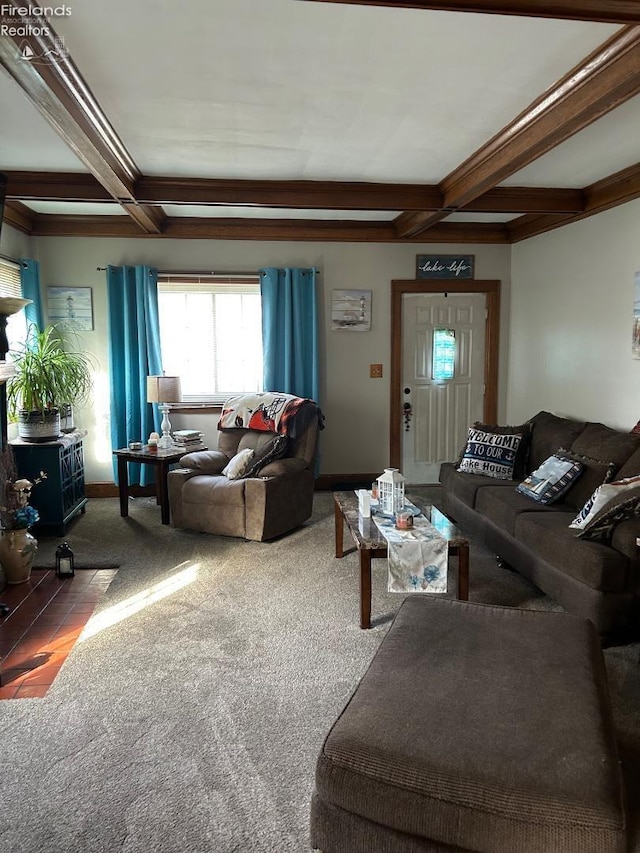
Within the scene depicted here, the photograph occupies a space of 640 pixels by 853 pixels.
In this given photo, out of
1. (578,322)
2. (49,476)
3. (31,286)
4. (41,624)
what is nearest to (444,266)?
(578,322)

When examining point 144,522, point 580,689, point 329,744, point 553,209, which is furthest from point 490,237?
point 329,744

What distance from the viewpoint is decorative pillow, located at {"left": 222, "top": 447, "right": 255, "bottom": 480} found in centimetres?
462

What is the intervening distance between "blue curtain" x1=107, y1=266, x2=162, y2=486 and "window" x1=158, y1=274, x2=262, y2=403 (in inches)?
7.5

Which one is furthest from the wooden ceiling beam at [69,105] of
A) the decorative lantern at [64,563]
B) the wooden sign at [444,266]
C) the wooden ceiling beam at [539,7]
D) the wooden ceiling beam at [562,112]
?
the wooden sign at [444,266]

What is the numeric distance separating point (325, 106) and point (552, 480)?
2556mm

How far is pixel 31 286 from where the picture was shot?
5.18 m

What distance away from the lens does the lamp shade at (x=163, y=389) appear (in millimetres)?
5113

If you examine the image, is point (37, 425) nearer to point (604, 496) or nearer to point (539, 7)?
point (604, 496)

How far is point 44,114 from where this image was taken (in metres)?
2.63

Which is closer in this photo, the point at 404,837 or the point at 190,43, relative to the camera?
the point at 404,837

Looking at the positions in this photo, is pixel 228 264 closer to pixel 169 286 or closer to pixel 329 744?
pixel 169 286

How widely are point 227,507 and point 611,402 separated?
2925mm

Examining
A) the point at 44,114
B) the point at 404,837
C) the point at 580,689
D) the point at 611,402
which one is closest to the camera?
the point at 404,837

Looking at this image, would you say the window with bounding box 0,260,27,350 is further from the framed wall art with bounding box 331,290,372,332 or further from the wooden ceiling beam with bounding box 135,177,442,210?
the framed wall art with bounding box 331,290,372,332
